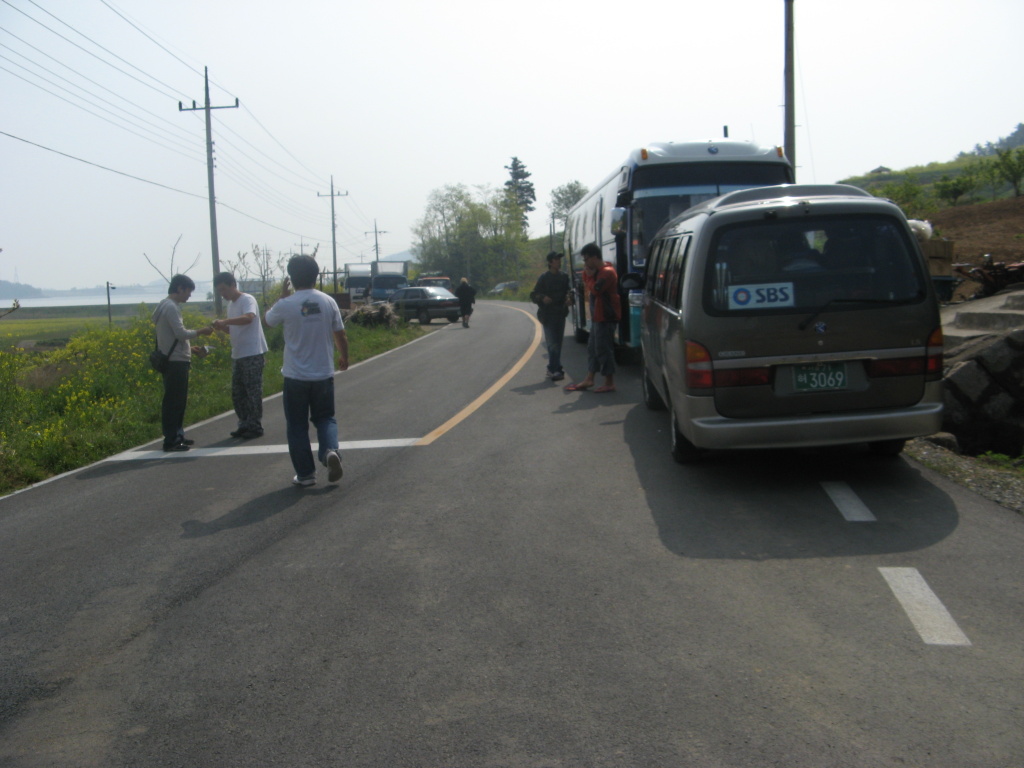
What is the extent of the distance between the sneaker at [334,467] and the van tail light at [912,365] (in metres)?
3.97

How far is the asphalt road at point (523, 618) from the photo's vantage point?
311cm

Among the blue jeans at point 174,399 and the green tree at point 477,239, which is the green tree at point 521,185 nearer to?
the green tree at point 477,239

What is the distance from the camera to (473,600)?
4.44 meters

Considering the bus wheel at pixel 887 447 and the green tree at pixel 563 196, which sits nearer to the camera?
the bus wheel at pixel 887 447

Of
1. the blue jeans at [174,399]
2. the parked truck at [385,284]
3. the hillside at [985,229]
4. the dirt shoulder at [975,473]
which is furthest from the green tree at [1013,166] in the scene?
the parked truck at [385,284]

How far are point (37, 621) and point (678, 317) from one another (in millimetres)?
4619

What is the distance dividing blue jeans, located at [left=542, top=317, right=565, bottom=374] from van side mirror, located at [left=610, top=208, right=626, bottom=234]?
151 cm

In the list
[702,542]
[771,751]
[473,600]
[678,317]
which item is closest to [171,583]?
[473,600]

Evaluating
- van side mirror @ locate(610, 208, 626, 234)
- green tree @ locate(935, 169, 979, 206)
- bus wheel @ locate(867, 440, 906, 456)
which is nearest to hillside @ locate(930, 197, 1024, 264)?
green tree @ locate(935, 169, 979, 206)

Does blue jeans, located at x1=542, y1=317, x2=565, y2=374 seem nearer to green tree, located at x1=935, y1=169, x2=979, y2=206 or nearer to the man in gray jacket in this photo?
the man in gray jacket

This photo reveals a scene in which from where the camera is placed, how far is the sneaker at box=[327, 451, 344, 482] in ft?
22.6

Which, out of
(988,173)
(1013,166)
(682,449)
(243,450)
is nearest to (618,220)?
(682,449)

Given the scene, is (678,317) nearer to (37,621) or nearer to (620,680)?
(620,680)

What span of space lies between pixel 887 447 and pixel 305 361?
466 centimetres
